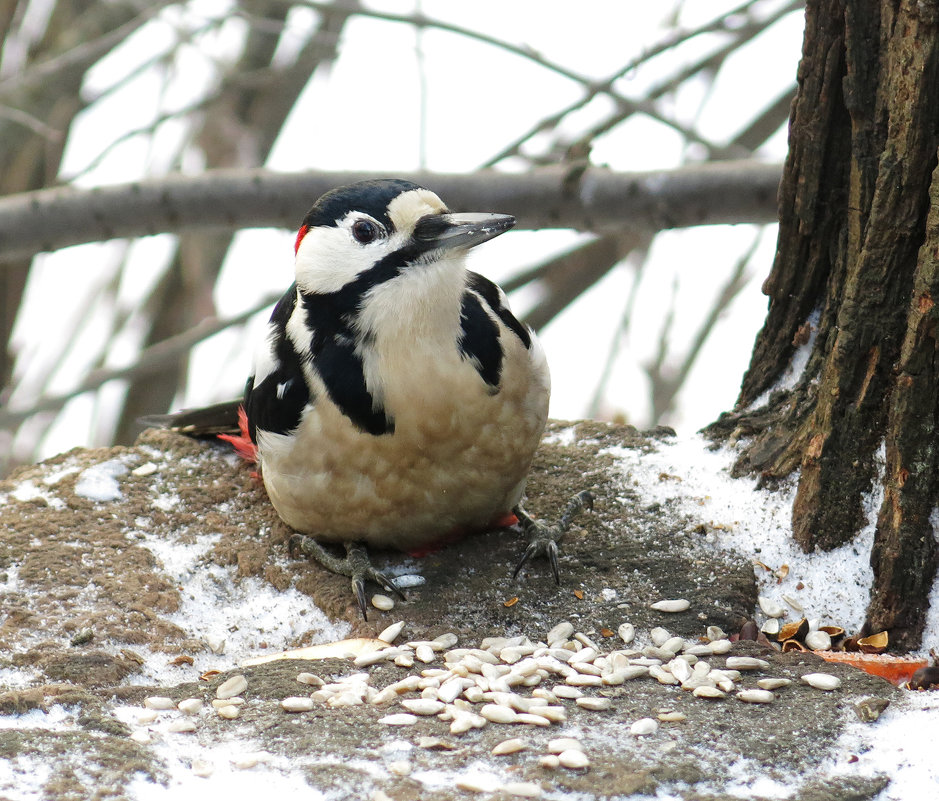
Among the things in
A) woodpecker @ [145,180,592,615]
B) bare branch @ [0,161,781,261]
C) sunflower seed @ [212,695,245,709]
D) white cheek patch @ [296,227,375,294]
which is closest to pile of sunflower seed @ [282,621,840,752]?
sunflower seed @ [212,695,245,709]

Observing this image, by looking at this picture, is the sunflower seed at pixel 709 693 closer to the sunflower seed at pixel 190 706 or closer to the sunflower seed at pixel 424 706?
the sunflower seed at pixel 424 706


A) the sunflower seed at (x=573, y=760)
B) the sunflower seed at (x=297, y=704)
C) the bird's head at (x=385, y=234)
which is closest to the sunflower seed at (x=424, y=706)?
the sunflower seed at (x=297, y=704)

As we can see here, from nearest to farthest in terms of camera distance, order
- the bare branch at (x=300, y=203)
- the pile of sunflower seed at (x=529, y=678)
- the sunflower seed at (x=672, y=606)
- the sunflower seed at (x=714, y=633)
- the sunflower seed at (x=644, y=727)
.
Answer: the sunflower seed at (x=644, y=727), the pile of sunflower seed at (x=529, y=678), the sunflower seed at (x=714, y=633), the sunflower seed at (x=672, y=606), the bare branch at (x=300, y=203)

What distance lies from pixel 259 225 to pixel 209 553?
1393 mm

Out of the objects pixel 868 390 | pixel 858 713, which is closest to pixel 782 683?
pixel 858 713

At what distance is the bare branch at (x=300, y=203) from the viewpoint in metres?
4.19

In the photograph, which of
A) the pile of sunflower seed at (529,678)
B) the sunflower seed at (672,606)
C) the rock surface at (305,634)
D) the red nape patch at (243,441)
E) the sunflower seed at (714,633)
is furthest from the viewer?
the red nape patch at (243,441)

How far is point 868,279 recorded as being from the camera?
113 inches

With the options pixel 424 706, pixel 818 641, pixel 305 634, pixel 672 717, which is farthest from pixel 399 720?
pixel 818 641

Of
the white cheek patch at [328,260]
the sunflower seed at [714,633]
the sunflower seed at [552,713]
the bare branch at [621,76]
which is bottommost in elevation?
the sunflower seed at [552,713]

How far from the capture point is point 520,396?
10.7ft

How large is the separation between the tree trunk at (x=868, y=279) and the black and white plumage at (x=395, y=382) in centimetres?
79

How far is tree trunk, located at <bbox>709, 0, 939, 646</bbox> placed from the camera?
8.92 ft

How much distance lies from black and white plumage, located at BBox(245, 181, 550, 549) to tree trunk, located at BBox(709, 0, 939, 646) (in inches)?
31.0
